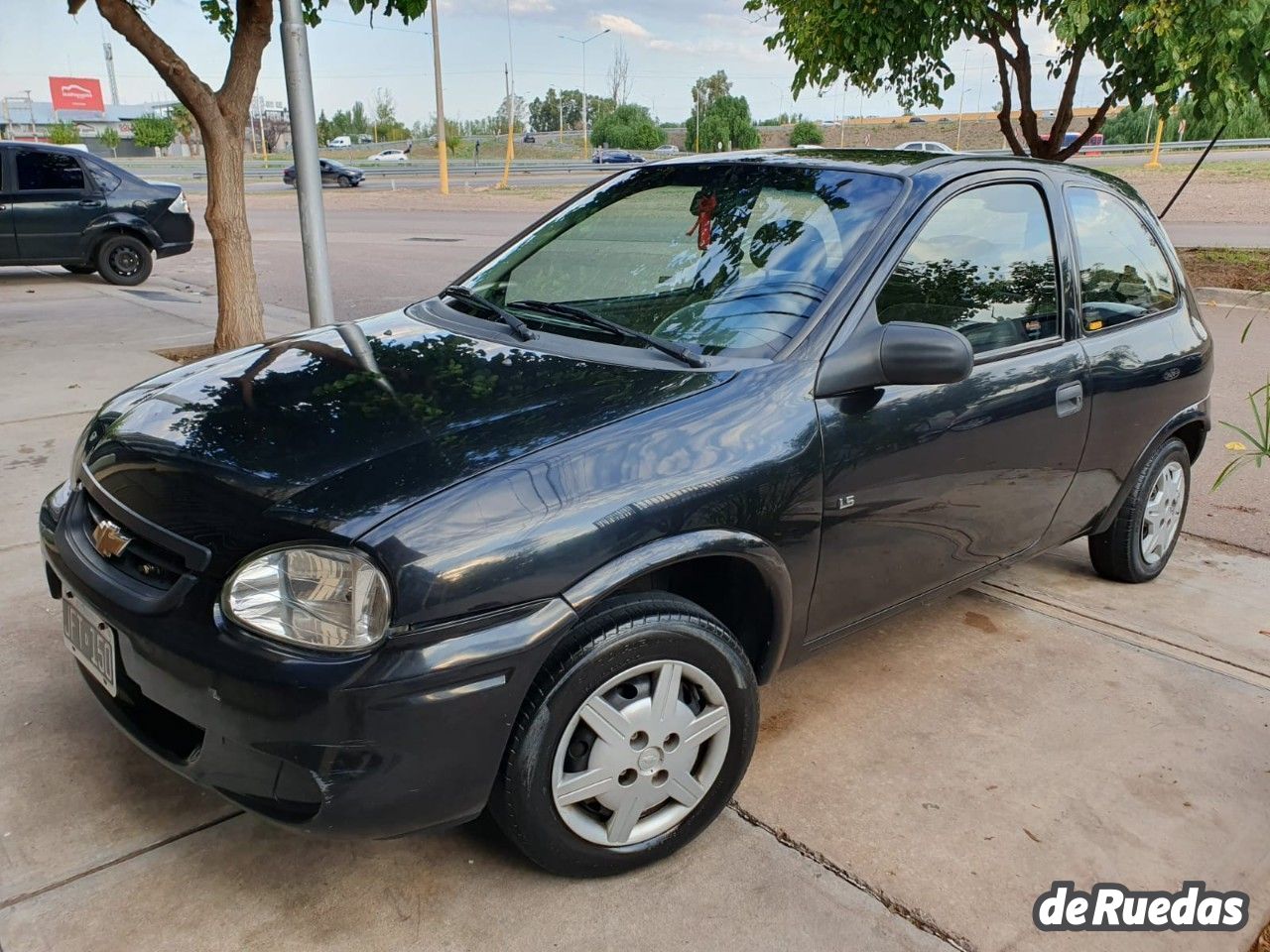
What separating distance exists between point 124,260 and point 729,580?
12.7 metres

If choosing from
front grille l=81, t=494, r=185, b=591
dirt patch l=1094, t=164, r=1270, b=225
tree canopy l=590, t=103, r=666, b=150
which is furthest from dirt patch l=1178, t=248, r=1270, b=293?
tree canopy l=590, t=103, r=666, b=150

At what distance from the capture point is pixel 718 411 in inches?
103

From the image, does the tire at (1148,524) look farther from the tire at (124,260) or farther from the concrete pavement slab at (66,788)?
the tire at (124,260)

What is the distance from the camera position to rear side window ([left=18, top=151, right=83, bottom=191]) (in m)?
12.5

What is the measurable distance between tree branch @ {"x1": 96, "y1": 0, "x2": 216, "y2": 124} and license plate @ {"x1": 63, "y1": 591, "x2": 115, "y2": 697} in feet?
18.2

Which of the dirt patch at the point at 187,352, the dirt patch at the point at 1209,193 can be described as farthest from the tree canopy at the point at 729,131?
the dirt patch at the point at 187,352

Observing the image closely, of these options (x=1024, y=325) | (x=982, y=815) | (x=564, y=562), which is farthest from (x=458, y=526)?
(x=1024, y=325)

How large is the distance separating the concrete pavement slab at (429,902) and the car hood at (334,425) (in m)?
0.76

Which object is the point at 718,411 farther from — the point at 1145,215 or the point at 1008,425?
the point at 1145,215

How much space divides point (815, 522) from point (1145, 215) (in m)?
2.43

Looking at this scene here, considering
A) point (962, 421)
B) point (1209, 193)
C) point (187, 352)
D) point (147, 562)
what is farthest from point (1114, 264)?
point (1209, 193)

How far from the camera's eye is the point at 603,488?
2.33m

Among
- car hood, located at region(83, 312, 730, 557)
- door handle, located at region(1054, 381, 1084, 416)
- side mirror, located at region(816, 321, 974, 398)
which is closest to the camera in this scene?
car hood, located at region(83, 312, 730, 557)

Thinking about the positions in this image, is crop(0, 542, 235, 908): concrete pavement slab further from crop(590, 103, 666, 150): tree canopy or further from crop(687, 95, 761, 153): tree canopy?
crop(590, 103, 666, 150): tree canopy
